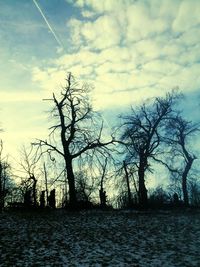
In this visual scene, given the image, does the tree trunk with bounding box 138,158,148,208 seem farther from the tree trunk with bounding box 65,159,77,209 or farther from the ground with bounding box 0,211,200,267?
the ground with bounding box 0,211,200,267

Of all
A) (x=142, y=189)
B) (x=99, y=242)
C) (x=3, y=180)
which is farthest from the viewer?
(x=3, y=180)

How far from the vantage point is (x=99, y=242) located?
13938 mm

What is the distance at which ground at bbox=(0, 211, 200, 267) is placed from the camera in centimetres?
1066

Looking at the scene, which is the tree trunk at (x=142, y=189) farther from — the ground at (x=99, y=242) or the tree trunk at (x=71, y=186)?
the ground at (x=99, y=242)

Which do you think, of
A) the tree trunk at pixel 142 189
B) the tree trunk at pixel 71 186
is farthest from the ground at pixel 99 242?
the tree trunk at pixel 142 189

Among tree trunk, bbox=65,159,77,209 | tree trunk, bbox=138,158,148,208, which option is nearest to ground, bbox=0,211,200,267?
tree trunk, bbox=65,159,77,209

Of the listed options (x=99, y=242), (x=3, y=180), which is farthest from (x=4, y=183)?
(x=99, y=242)

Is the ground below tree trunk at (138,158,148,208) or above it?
below

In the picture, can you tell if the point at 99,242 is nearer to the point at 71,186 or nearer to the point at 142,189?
the point at 71,186

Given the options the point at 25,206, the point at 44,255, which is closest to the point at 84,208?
the point at 25,206

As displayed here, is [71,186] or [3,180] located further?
[3,180]

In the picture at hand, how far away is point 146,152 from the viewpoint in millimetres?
33438

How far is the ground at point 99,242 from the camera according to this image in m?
10.7

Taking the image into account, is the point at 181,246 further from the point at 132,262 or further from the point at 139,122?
the point at 139,122
